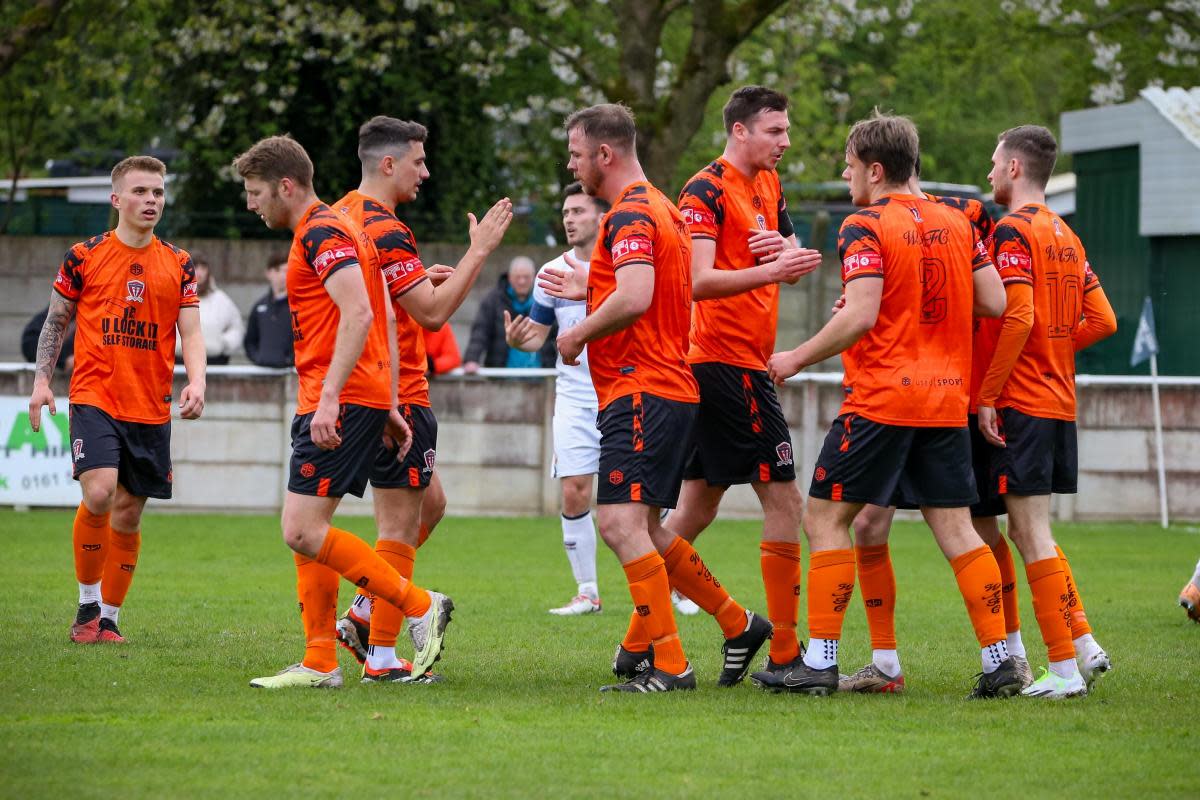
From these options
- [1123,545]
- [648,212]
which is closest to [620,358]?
[648,212]

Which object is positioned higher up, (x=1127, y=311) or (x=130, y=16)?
(x=130, y=16)

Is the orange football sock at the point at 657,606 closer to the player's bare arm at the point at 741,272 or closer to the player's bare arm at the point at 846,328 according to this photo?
the player's bare arm at the point at 846,328

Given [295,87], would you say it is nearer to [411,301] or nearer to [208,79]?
[208,79]

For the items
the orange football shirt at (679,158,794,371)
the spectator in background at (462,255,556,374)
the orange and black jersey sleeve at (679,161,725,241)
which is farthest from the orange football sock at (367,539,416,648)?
the spectator in background at (462,255,556,374)

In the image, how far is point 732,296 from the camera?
765 cm

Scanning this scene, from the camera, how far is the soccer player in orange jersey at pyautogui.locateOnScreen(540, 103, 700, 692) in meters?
7.16

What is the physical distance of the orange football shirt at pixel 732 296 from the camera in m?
7.71

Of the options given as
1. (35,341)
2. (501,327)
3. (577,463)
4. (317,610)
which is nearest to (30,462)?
(35,341)

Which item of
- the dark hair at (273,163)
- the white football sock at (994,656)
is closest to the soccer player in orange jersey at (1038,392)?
the white football sock at (994,656)

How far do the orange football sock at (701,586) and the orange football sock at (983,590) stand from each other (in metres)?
1.06

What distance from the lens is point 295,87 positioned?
23391 mm

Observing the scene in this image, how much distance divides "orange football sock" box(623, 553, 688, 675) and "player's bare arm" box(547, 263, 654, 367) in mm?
951

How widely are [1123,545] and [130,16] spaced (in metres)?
15.4

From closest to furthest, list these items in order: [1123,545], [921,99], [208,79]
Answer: [1123,545], [208,79], [921,99]
